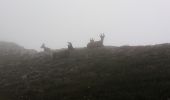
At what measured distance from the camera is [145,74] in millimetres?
27656

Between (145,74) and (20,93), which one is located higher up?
(145,74)

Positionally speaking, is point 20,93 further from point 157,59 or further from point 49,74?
point 157,59

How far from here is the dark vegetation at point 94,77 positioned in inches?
936

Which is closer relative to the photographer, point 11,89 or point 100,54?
point 11,89

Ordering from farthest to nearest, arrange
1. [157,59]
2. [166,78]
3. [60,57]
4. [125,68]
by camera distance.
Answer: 1. [60,57]
2. [157,59]
3. [125,68]
4. [166,78]

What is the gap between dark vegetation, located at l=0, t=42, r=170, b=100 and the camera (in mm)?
23781

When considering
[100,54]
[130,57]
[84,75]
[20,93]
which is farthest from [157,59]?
[20,93]

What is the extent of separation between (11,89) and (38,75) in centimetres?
482

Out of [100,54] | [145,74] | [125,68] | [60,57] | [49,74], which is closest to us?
[145,74]

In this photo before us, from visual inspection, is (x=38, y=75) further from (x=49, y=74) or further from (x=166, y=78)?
(x=166, y=78)

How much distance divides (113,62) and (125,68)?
4013 mm

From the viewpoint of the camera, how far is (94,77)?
98.1ft

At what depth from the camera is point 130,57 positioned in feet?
120

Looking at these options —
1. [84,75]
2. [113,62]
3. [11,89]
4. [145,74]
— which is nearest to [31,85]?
[11,89]
